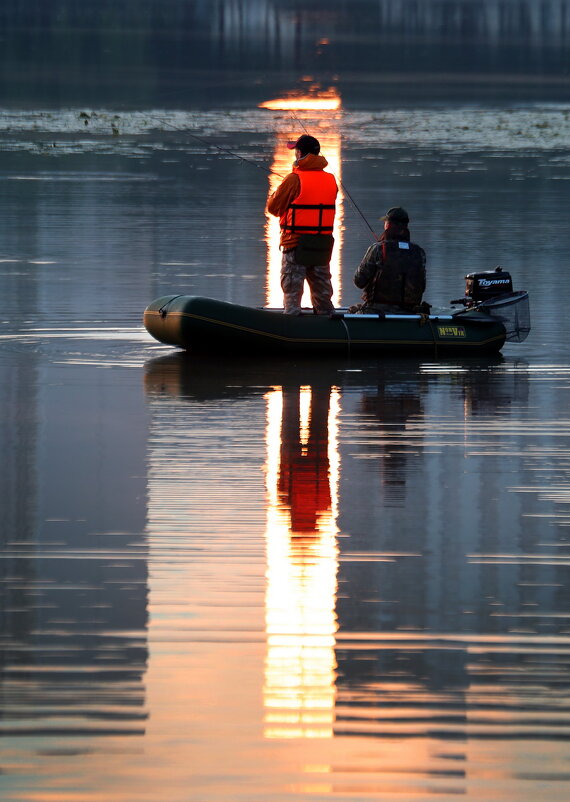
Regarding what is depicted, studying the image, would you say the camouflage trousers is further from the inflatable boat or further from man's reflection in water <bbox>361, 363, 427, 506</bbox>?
man's reflection in water <bbox>361, 363, 427, 506</bbox>

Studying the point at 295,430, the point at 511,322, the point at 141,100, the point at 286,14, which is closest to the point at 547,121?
the point at 141,100

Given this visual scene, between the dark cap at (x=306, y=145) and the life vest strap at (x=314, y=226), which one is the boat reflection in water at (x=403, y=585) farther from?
the dark cap at (x=306, y=145)

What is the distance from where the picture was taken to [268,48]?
112 m

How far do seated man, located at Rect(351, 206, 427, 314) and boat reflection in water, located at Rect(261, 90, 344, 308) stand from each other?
10.0ft

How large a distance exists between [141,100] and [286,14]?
3931 inches

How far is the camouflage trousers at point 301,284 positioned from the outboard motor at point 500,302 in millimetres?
1097

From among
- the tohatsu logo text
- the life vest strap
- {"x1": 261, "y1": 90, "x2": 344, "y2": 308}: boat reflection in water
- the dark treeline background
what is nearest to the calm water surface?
{"x1": 261, "y1": 90, "x2": 344, "y2": 308}: boat reflection in water

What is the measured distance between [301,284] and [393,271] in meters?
0.74

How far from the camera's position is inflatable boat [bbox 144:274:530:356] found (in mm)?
14609

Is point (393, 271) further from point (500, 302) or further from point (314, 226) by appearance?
point (500, 302)

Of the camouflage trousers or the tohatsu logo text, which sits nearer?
the camouflage trousers

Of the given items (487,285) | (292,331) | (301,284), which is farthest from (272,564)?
(487,285)

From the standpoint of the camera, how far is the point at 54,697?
7.12 metres

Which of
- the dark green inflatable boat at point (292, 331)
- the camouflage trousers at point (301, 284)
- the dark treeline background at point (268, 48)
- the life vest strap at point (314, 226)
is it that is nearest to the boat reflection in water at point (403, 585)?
the dark green inflatable boat at point (292, 331)
